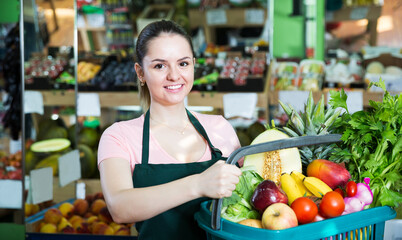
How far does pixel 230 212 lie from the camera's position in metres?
1.22

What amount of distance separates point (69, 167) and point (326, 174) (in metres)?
2.43

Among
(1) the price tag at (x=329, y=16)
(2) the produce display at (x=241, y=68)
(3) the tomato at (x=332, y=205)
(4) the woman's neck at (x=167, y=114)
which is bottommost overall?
(3) the tomato at (x=332, y=205)

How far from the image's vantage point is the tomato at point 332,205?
3.70ft

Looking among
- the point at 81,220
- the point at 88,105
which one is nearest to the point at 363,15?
the point at 88,105

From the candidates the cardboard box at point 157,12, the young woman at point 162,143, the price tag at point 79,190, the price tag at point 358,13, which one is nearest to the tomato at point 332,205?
the young woman at point 162,143

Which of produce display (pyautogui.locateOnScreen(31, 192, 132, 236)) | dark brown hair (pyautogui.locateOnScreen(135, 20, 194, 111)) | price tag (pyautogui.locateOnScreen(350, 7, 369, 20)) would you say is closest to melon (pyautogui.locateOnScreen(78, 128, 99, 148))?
produce display (pyautogui.locateOnScreen(31, 192, 132, 236))

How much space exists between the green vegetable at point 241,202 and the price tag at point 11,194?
7.32ft

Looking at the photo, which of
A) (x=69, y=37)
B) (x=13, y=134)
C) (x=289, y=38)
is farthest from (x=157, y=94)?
(x=289, y=38)

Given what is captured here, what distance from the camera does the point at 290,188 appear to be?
1279 millimetres

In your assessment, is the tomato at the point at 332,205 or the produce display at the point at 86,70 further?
the produce display at the point at 86,70

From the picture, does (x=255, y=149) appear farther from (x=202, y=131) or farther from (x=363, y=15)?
(x=363, y=15)

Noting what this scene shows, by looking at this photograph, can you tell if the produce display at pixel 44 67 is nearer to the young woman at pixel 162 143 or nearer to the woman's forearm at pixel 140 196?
the young woman at pixel 162 143

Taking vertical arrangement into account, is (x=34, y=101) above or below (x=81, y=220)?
above

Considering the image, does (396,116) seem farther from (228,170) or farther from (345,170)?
(228,170)
